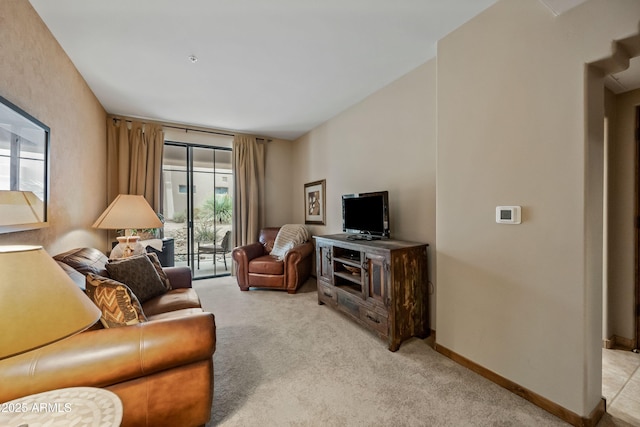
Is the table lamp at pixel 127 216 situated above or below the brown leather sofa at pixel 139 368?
above

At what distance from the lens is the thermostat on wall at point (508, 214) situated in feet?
5.64

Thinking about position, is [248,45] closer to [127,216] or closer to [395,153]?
[395,153]

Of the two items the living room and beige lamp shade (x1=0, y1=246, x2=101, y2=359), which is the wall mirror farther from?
beige lamp shade (x1=0, y1=246, x2=101, y2=359)

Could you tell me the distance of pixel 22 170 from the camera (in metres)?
1.67

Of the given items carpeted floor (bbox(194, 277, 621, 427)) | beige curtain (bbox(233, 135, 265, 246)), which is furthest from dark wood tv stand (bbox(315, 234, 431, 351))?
beige curtain (bbox(233, 135, 265, 246))

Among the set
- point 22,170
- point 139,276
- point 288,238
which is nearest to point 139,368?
point 139,276

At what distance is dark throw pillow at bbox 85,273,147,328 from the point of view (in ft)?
4.63

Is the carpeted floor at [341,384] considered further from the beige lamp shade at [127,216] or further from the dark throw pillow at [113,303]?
the beige lamp shade at [127,216]

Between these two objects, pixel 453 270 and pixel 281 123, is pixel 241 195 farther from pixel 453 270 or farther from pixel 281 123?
pixel 453 270

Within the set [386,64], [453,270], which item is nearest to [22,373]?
[453,270]

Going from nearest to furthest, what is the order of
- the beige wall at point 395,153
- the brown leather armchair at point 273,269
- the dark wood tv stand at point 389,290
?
1. the dark wood tv stand at point 389,290
2. the beige wall at point 395,153
3. the brown leather armchair at point 273,269

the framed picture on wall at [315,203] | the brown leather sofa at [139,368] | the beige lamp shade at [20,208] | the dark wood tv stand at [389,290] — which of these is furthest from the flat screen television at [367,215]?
the beige lamp shade at [20,208]

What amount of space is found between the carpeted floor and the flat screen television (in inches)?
39.7

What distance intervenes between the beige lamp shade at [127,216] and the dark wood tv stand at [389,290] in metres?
1.96
